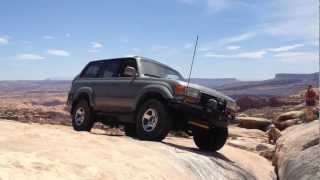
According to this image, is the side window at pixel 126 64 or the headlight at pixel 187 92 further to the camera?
the side window at pixel 126 64

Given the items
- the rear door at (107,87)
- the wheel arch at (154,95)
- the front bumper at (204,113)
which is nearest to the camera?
the front bumper at (204,113)

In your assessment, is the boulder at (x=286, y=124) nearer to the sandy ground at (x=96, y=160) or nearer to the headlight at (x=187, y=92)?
the sandy ground at (x=96, y=160)

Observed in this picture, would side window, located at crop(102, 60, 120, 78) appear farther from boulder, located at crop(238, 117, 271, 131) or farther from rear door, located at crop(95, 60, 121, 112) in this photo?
boulder, located at crop(238, 117, 271, 131)

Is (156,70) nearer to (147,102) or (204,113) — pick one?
(147,102)

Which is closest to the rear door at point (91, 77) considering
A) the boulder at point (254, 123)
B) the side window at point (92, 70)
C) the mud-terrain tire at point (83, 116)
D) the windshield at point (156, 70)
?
the side window at point (92, 70)

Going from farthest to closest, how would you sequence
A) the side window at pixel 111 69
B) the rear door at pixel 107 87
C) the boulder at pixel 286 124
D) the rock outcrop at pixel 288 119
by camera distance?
the rock outcrop at pixel 288 119 → the boulder at pixel 286 124 → the side window at pixel 111 69 → the rear door at pixel 107 87

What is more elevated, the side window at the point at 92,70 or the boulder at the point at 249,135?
the side window at the point at 92,70

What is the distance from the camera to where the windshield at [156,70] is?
1130 centimetres

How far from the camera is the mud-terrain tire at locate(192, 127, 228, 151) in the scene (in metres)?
11.1

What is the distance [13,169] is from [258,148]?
40.5 ft

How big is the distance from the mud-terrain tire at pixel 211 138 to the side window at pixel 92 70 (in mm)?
3225

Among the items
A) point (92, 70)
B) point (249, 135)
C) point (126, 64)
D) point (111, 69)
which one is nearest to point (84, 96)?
point (92, 70)

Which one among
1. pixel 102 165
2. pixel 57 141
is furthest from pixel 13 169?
pixel 57 141

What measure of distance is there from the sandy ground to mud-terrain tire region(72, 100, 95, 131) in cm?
268
